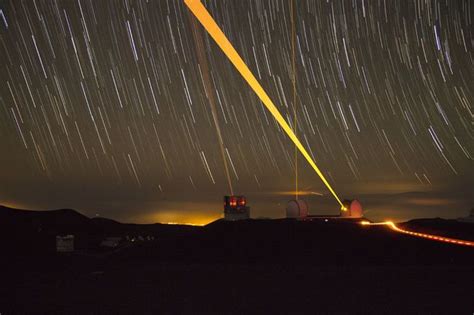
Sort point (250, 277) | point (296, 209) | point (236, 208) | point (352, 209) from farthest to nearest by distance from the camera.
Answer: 1. point (236, 208)
2. point (352, 209)
3. point (296, 209)
4. point (250, 277)

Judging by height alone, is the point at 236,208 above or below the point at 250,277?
above

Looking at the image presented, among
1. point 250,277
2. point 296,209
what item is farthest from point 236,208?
point 250,277

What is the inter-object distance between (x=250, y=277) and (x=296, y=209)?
33424 millimetres

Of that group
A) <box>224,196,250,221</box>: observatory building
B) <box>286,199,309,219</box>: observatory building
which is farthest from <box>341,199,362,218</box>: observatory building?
<box>224,196,250,221</box>: observatory building

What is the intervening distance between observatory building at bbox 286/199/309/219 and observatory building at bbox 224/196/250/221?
13.8 feet

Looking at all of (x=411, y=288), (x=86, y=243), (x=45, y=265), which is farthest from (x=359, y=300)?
(x=86, y=243)

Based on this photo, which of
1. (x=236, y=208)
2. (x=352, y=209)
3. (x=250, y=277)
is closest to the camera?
(x=250, y=277)

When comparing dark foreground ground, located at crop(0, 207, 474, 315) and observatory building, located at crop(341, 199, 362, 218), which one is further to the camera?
observatory building, located at crop(341, 199, 362, 218)

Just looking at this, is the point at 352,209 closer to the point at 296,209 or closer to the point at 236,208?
the point at 296,209

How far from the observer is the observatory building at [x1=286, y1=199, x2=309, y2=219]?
54.2 meters

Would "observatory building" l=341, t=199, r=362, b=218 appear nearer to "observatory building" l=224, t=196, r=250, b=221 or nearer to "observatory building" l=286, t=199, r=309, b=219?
"observatory building" l=286, t=199, r=309, b=219

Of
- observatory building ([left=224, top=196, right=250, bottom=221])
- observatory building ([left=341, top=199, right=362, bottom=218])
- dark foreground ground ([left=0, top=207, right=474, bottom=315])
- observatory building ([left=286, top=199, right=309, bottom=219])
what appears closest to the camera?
dark foreground ground ([left=0, top=207, right=474, bottom=315])

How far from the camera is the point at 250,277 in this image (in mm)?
21234

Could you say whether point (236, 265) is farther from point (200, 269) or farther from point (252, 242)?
point (252, 242)
